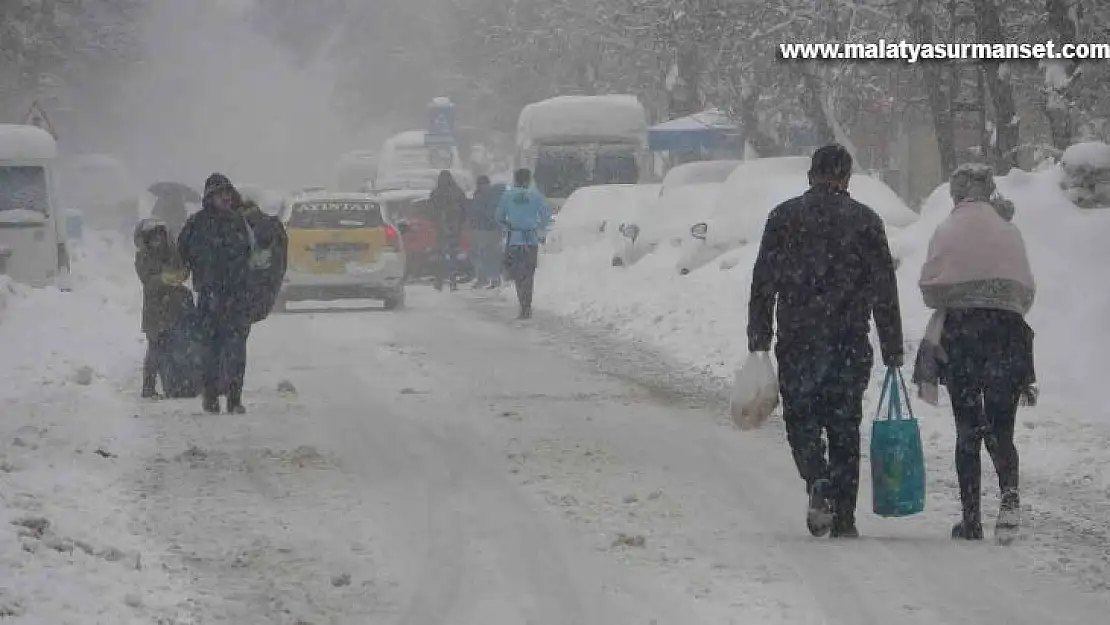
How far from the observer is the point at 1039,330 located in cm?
1539

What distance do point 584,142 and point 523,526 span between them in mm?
30498

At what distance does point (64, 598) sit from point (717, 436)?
650 centimetres

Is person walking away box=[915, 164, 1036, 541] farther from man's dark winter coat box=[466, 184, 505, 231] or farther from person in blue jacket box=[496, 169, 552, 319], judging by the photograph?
man's dark winter coat box=[466, 184, 505, 231]

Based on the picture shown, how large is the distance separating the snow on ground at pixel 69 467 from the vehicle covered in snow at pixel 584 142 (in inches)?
671

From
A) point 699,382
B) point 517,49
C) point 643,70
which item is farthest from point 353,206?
point 517,49

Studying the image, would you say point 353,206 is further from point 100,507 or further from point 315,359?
point 100,507

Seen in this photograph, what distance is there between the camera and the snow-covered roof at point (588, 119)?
3956 centimetres

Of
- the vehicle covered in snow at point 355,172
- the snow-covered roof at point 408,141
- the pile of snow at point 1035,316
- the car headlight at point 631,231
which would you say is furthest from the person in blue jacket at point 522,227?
the vehicle covered in snow at point 355,172

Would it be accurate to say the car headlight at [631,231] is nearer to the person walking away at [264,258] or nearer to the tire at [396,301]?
the tire at [396,301]

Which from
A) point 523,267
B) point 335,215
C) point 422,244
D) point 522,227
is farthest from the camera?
point 422,244

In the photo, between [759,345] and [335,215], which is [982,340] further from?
[335,215]

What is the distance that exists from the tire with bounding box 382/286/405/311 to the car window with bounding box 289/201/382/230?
952 millimetres

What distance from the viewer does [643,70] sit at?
56531 millimetres

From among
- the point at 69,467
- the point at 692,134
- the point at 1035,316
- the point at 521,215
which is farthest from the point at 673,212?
the point at 69,467
